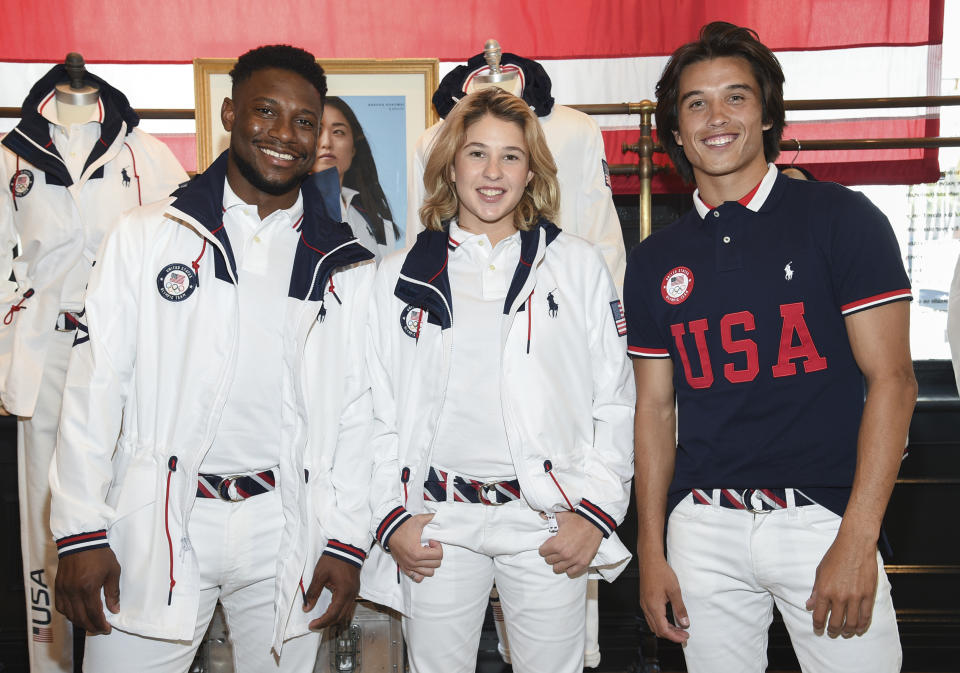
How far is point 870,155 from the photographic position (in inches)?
139

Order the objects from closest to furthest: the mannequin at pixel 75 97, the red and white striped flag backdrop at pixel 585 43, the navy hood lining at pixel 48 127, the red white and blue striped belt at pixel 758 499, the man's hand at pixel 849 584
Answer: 1. the man's hand at pixel 849 584
2. the red white and blue striped belt at pixel 758 499
3. the navy hood lining at pixel 48 127
4. the mannequin at pixel 75 97
5. the red and white striped flag backdrop at pixel 585 43

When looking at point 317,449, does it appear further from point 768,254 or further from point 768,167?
point 768,167

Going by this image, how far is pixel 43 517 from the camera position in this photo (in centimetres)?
265

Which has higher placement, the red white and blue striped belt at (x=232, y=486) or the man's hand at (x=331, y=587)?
the red white and blue striped belt at (x=232, y=486)

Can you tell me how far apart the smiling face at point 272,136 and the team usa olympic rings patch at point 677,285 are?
890 millimetres

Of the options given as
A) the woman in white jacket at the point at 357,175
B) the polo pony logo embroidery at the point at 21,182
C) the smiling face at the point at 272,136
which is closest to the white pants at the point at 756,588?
the smiling face at the point at 272,136

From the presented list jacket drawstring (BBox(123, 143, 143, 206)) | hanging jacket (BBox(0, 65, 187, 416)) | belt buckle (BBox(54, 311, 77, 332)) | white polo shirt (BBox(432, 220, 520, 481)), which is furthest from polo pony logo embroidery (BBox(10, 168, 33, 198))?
white polo shirt (BBox(432, 220, 520, 481))

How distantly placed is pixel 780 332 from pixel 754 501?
1.17 feet

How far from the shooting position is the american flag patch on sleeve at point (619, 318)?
195 cm

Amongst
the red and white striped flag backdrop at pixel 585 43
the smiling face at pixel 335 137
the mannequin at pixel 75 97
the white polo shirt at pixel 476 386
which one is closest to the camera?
the white polo shirt at pixel 476 386

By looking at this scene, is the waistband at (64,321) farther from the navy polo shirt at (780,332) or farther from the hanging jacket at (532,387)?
the navy polo shirt at (780,332)

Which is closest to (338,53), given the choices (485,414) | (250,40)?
(250,40)

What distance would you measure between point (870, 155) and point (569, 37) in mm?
1440

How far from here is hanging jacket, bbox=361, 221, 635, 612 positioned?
184 cm
